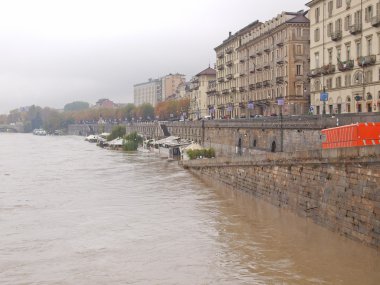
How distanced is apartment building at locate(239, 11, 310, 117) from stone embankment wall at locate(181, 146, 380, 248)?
110ft

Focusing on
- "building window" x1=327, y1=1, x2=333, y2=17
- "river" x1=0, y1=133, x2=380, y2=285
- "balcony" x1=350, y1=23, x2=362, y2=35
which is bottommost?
"river" x1=0, y1=133, x2=380, y2=285

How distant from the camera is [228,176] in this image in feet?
148

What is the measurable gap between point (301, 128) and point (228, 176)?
7.31 metres

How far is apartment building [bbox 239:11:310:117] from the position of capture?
7425cm

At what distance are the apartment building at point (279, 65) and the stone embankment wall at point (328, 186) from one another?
3346 centimetres

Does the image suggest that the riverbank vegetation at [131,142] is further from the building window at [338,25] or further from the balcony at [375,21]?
the balcony at [375,21]

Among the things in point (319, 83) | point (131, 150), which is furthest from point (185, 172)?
point (131, 150)

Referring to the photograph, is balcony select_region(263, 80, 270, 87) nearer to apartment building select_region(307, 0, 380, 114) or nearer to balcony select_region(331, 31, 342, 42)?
apartment building select_region(307, 0, 380, 114)

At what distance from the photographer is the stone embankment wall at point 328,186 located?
21.9m

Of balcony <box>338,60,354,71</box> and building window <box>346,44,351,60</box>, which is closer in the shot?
balcony <box>338,60,354,71</box>

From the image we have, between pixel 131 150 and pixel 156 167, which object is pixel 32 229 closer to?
pixel 156 167

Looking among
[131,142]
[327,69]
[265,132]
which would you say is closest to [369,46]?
[327,69]

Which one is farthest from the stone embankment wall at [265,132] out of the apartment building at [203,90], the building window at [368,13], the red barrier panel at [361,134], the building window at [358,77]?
the apartment building at [203,90]

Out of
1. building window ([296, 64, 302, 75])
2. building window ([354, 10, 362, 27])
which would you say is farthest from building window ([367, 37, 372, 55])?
building window ([296, 64, 302, 75])
